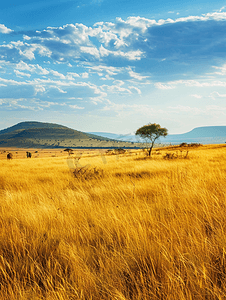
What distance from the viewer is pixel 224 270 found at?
170cm

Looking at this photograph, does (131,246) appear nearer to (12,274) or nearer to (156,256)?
(156,256)

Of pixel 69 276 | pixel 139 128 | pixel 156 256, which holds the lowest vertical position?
pixel 69 276

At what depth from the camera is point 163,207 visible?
10.6ft

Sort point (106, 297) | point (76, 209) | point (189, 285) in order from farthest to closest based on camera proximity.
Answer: point (76, 209) < point (189, 285) < point (106, 297)

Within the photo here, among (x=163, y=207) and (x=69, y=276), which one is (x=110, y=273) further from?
(x=163, y=207)

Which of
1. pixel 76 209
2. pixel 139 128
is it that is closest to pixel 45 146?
pixel 139 128

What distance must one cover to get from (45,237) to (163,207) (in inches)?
75.0

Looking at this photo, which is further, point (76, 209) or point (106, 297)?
point (76, 209)

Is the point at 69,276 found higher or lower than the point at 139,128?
lower

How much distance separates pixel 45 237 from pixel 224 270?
2043 mm

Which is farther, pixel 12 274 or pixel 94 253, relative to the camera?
pixel 94 253

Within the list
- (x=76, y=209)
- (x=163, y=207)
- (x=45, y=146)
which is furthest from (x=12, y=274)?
(x=45, y=146)

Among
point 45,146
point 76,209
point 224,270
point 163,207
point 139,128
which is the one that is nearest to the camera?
point 224,270

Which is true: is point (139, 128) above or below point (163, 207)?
above
